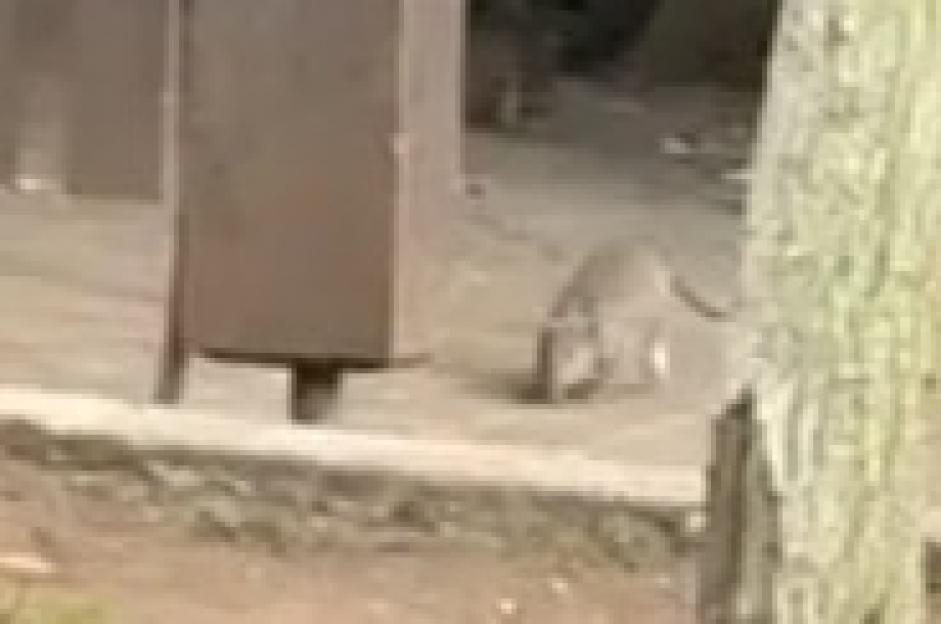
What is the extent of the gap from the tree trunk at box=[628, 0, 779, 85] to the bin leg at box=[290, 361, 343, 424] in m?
5.82

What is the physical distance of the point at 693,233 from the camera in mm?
8180

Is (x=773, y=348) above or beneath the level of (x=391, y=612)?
above

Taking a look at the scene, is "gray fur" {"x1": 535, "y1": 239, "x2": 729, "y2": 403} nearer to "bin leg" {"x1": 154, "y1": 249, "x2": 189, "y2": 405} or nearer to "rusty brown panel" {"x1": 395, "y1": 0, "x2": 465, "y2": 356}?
"bin leg" {"x1": 154, "y1": 249, "x2": 189, "y2": 405}

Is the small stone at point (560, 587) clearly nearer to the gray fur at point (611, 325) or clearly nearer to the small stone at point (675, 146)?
the gray fur at point (611, 325)

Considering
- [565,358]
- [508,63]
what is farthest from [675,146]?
[565,358]

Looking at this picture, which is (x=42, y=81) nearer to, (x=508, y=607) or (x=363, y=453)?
(x=363, y=453)

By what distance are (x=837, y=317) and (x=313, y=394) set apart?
6.46ft

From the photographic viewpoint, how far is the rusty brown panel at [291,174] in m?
4.17

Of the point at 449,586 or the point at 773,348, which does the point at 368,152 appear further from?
the point at 773,348

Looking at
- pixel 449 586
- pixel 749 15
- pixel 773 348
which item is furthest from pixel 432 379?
pixel 749 15

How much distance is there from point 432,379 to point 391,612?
6.52 feet

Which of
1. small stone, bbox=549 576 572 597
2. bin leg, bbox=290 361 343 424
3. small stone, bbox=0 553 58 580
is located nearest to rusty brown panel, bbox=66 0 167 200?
bin leg, bbox=290 361 343 424

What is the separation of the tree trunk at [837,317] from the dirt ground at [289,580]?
1.15 m

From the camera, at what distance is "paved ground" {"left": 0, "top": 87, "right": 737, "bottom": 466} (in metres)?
5.42
